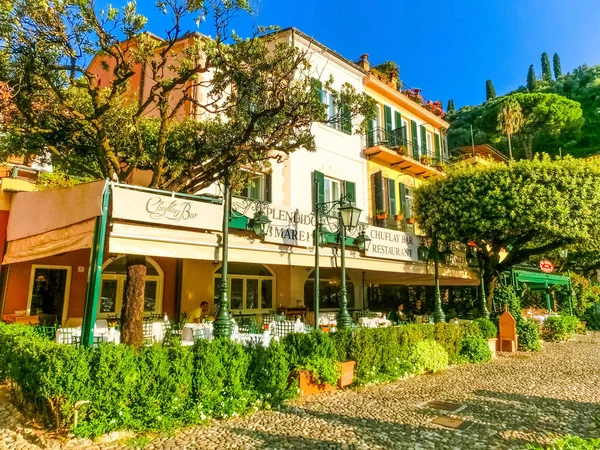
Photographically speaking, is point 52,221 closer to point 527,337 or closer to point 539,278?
point 527,337

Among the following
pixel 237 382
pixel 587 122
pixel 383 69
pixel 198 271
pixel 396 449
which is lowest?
pixel 396 449

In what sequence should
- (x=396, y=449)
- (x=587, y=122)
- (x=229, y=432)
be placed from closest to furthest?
1. (x=396, y=449)
2. (x=229, y=432)
3. (x=587, y=122)

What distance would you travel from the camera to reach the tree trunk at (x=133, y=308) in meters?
7.27

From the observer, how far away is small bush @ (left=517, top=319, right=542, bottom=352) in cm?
1423

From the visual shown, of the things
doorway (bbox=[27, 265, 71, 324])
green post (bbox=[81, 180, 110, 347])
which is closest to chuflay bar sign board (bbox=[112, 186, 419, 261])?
green post (bbox=[81, 180, 110, 347])

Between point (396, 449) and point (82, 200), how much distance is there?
253 inches

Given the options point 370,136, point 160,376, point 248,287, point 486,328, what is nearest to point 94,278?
point 160,376

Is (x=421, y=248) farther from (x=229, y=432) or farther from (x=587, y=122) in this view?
(x=587, y=122)

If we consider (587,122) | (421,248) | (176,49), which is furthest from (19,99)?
(587,122)

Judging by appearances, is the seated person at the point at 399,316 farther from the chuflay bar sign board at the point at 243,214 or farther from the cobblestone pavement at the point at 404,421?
the cobblestone pavement at the point at 404,421

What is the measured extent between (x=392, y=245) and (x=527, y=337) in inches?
223

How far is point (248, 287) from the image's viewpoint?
15.2 m

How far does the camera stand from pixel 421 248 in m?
15.0

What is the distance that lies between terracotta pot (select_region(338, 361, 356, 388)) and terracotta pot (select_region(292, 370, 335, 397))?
409 millimetres
